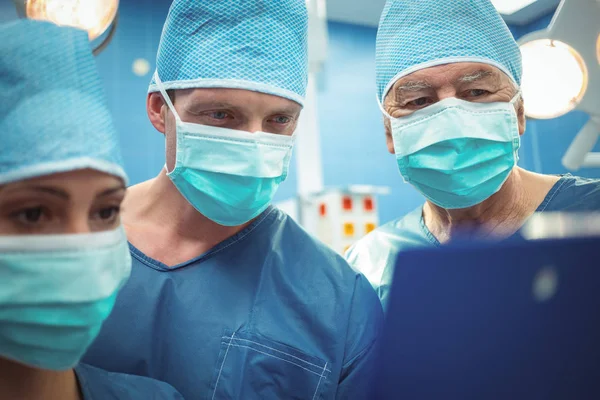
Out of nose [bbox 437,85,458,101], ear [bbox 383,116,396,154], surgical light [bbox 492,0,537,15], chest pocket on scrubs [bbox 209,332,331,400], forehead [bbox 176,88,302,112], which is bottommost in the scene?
chest pocket on scrubs [bbox 209,332,331,400]

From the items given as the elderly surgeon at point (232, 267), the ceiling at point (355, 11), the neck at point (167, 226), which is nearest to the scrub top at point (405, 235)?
the elderly surgeon at point (232, 267)

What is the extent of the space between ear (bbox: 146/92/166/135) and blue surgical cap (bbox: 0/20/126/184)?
1.73 ft

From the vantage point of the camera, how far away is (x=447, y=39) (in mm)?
1455

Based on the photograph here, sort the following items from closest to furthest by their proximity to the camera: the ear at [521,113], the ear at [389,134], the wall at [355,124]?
1. the ear at [521,113]
2. the ear at [389,134]
3. the wall at [355,124]

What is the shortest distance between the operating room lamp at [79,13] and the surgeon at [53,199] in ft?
0.87

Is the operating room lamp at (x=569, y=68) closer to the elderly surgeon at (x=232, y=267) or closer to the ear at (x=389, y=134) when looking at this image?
the ear at (x=389, y=134)

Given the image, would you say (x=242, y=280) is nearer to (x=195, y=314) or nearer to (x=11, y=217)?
(x=195, y=314)

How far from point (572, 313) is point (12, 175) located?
28.9 inches

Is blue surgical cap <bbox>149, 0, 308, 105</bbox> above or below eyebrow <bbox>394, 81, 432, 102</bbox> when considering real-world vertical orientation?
above

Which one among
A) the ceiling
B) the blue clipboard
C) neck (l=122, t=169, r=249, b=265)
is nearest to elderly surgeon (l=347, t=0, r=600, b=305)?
neck (l=122, t=169, r=249, b=265)

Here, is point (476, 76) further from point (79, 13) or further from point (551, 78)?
point (79, 13)

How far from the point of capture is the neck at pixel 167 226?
1.40m

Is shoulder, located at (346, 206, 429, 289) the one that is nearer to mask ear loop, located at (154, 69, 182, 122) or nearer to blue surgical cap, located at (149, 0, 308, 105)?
blue surgical cap, located at (149, 0, 308, 105)

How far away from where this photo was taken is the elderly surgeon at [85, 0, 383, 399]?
1.26 metres
